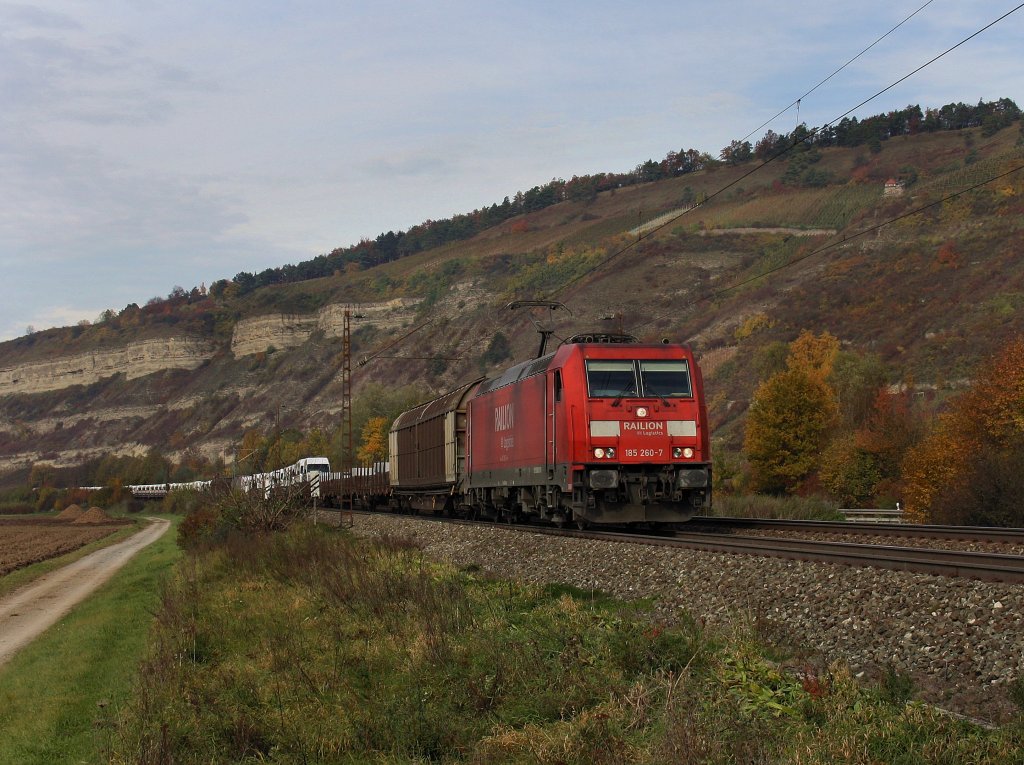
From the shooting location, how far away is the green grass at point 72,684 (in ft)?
35.0

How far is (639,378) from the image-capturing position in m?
20.7

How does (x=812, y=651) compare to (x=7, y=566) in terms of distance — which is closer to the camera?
(x=812, y=651)

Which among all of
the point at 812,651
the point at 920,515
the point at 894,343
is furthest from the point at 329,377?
the point at 812,651

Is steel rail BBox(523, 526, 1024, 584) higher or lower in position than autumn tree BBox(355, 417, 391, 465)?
lower

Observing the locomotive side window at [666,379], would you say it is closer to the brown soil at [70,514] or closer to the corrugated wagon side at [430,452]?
the corrugated wagon side at [430,452]

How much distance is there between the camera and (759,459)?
60.3 metres

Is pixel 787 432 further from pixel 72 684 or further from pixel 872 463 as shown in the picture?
pixel 72 684

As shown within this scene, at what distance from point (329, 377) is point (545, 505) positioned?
135 meters

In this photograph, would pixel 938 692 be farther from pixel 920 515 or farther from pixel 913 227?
pixel 913 227

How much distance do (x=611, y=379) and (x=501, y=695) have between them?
468 inches

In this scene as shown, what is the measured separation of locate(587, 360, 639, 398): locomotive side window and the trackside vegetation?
21.2 ft

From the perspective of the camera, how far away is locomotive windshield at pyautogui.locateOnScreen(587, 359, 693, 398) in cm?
2038

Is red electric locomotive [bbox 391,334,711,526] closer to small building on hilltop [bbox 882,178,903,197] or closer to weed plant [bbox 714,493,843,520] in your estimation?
weed plant [bbox 714,493,843,520]

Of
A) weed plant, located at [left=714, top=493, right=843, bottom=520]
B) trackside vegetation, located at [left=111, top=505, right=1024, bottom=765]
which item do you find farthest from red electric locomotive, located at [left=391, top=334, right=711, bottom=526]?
weed plant, located at [left=714, top=493, right=843, bottom=520]
